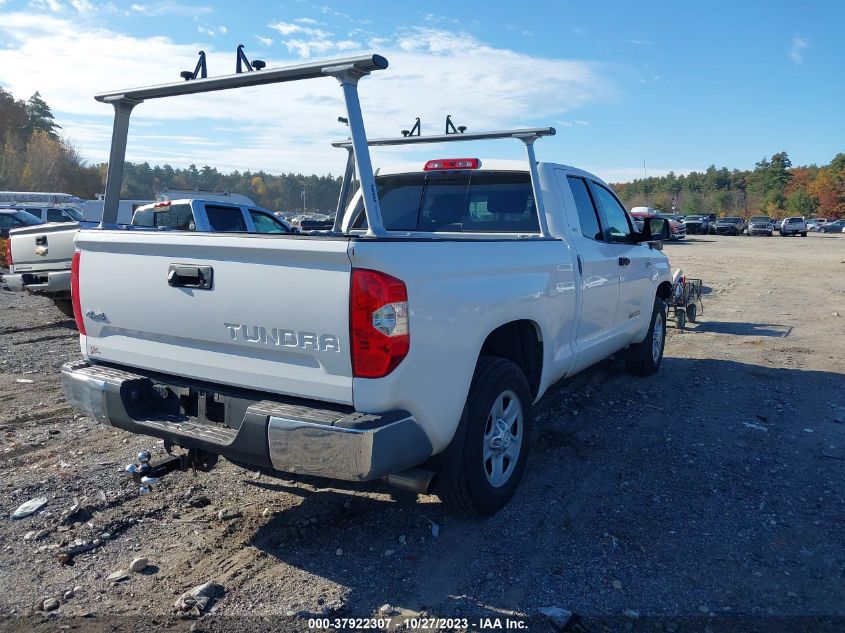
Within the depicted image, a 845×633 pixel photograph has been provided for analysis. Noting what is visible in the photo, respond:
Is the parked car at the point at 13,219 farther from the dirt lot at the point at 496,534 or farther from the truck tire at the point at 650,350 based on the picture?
the truck tire at the point at 650,350

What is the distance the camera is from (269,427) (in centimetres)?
306

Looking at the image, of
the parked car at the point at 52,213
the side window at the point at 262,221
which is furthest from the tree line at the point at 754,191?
the side window at the point at 262,221

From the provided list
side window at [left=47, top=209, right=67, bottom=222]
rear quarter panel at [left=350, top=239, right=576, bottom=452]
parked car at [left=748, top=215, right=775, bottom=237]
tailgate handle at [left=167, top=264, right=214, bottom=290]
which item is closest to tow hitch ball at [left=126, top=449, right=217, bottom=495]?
tailgate handle at [left=167, top=264, right=214, bottom=290]

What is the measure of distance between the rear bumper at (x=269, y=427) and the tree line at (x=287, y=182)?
162 centimetres

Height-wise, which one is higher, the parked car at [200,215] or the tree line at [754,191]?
the tree line at [754,191]

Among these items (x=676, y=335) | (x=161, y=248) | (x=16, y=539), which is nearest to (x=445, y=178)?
(x=161, y=248)

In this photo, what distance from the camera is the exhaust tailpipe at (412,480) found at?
3330 mm

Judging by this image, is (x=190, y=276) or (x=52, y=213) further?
(x=52, y=213)

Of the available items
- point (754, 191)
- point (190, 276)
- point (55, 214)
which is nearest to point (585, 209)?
point (190, 276)

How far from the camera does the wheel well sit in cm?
428

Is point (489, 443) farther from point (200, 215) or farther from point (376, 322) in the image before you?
point (200, 215)

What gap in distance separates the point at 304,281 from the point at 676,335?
8.24 meters

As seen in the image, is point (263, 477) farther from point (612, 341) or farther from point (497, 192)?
point (612, 341)

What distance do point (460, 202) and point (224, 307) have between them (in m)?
2.54
